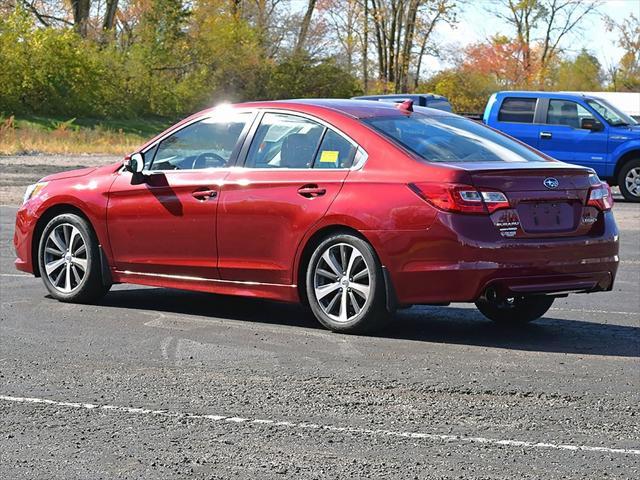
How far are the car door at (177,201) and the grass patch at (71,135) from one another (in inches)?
1160

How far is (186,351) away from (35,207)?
2739mm

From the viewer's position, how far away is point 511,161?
28.3ft

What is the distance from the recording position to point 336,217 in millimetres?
8461

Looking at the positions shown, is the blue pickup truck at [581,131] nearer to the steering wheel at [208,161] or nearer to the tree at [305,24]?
the steering wheel at [208,161]

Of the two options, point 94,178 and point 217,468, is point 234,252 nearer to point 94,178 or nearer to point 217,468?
point 94,178

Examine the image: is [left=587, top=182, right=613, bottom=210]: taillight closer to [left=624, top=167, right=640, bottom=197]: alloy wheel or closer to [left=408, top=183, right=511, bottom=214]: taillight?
[left=408, top=183, right=511, bottom=214]: taillight

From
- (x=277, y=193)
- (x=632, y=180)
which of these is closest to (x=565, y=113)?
(x=632, y=180)

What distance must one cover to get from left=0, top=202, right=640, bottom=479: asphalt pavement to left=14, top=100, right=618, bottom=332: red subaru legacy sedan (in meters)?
0.32

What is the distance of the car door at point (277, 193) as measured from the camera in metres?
8.68

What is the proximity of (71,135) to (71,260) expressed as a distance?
3724cm

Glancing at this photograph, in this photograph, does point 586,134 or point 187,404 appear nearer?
point 187,404

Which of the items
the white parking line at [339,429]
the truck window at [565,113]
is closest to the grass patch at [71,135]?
the truck window at [565,113]

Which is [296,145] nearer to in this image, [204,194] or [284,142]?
[284,142]

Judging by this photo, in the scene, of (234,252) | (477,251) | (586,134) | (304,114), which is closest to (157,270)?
(234,252)
